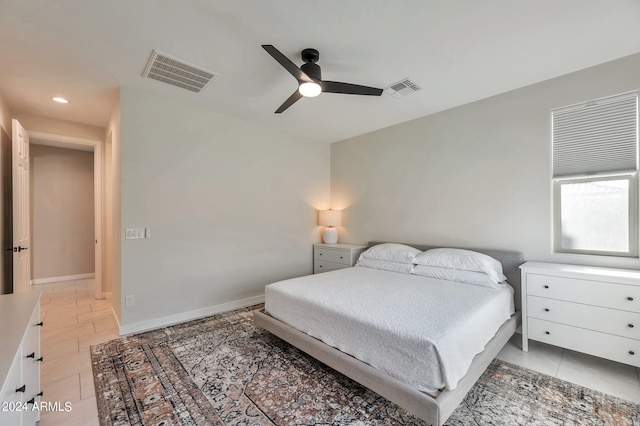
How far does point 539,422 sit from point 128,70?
4.20m

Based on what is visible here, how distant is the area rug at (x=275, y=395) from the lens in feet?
5.60

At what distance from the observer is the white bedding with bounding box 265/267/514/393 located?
5.19 ft

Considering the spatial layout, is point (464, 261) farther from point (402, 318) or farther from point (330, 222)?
point (330, 222)

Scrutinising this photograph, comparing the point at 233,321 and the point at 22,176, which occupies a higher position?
the point at 22,176

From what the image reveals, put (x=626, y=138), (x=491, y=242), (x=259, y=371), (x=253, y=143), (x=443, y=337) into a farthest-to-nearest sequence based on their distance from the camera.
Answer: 1. (x=253, y=143)
2. (x=491, y=242)
3. (x=626, y=138)
4. (x=259, y=371)
5. (x=443, y=337)

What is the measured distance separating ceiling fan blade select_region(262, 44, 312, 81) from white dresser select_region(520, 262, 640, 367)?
265 centimetres

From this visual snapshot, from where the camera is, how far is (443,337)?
161 centimetres

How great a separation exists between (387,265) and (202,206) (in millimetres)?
2492

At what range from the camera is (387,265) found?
3.50m

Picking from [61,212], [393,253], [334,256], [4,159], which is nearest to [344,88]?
[393,253]

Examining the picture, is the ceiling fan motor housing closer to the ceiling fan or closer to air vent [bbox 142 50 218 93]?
the ceiling fan

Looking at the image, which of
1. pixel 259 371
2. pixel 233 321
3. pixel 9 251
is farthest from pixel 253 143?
pixel 9 251

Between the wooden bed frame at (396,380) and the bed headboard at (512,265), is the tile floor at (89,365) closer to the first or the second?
the wooden bed frame at (396,380)

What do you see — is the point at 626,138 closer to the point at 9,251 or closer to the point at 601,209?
the point at 601,209
